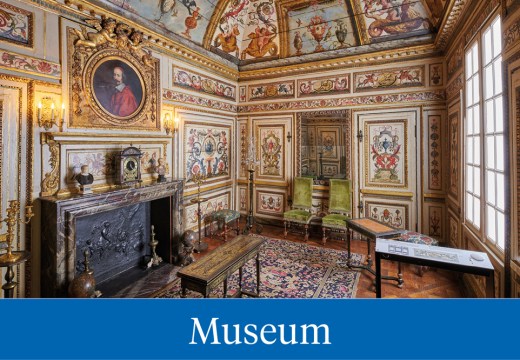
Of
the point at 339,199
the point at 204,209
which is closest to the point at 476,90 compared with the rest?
the point at 339,199

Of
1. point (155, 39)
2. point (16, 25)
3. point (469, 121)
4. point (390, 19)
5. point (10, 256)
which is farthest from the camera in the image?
point (390, 19)

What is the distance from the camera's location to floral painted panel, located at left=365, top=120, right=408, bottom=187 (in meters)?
6.09

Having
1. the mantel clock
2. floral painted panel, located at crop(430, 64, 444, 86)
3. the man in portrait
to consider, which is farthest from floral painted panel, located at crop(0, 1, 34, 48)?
floral painted panel, located at crop(430, 64, 444, 86)

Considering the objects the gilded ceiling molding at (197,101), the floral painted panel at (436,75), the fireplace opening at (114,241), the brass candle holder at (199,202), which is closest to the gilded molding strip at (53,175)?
the fireplace opening at (114,241)

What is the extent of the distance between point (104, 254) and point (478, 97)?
241 inches

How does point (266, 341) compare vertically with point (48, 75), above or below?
below

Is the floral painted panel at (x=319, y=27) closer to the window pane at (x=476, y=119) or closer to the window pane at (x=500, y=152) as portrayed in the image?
the window pane at (x=476, y=119)

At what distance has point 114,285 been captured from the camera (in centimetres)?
422

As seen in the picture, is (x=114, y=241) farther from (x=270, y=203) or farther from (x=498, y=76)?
(x=498, y=76)

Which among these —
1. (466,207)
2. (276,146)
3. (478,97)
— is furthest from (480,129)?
(276,146)

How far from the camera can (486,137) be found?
3.27 m

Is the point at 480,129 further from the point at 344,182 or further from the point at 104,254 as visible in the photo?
the point at 104,254

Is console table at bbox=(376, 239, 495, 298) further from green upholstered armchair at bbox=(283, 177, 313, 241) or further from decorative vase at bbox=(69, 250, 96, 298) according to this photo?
decorative vase at bbox=(69, 250, 96, 298)

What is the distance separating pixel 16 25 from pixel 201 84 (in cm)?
355
